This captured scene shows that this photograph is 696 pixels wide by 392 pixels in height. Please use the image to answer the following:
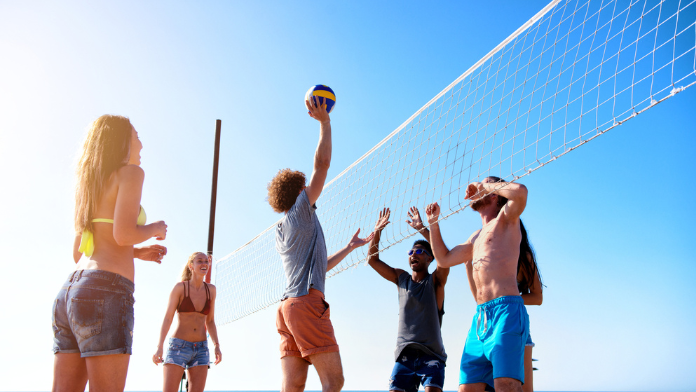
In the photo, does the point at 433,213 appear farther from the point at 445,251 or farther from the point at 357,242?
the point at 357,242

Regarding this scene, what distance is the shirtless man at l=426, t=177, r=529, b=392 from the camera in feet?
9.87

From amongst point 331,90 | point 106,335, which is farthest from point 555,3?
point 106,335

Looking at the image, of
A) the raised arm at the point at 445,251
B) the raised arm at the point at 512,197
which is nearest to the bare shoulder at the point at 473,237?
the raised arm at the point at 445,251

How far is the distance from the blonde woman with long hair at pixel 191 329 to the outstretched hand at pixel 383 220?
2.05 meters

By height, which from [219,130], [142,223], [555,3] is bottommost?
[142,223]

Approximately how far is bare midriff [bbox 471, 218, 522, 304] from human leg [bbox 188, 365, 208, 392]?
3157 mm

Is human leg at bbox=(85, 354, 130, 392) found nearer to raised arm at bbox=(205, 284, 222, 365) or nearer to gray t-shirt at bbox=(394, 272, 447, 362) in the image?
gray t-shirt at bbox=(394, 272, 447, 362)

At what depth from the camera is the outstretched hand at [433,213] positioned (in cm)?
425

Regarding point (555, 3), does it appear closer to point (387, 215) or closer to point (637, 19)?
point (637, 19)

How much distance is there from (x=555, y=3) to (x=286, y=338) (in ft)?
10.4

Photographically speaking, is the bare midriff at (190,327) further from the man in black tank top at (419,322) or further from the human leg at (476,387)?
the human leg at (476,387)

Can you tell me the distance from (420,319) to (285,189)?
1.83 meters

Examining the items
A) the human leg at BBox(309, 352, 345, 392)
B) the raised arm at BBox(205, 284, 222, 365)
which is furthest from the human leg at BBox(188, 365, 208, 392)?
the human leg at BBox(309, 352, 345, 392)

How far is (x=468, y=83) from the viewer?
4.98 m
